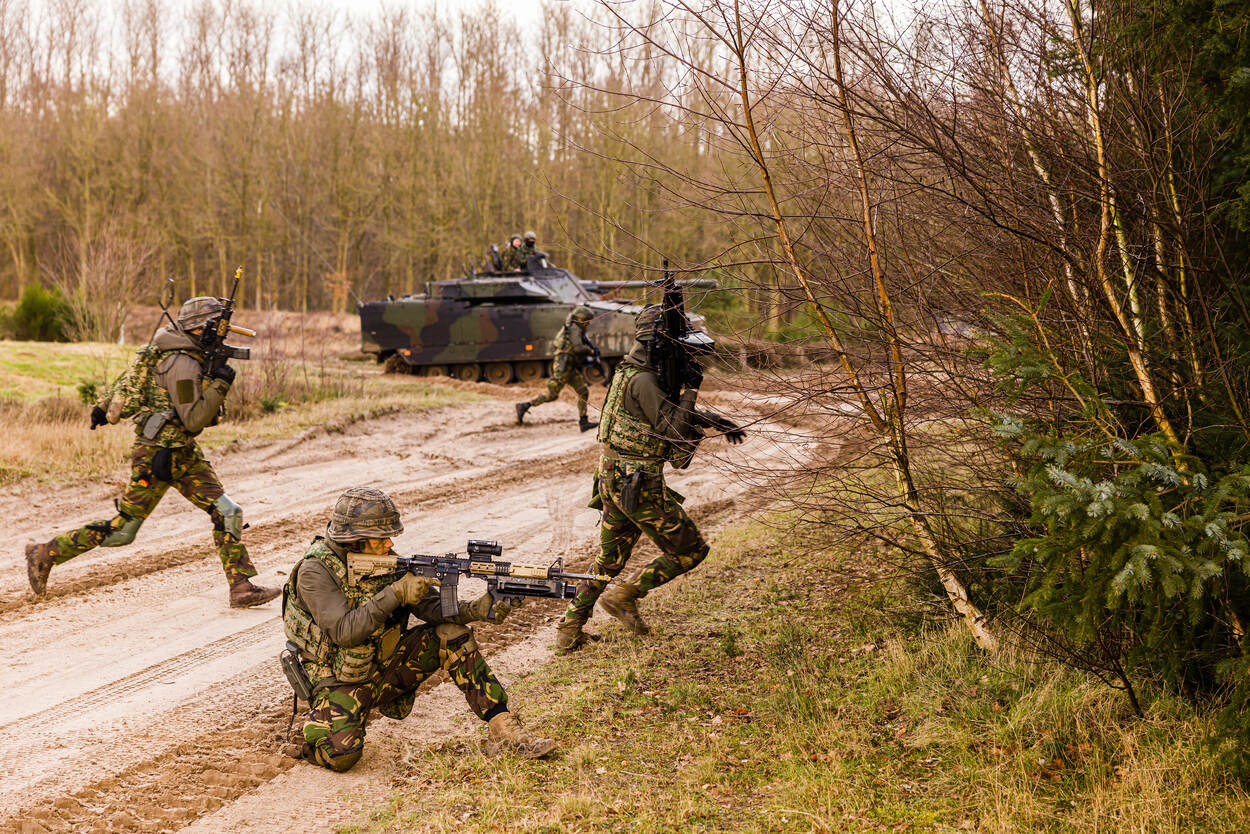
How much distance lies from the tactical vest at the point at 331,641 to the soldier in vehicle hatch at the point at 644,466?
1.68m

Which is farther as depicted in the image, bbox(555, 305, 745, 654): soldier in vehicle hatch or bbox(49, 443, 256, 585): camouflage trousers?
bbox(49, 443, 256, 585): camouflage trousers

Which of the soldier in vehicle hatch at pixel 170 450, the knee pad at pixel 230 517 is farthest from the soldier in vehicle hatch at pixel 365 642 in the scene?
the soldier in vehicle hatch at pixel 170 450

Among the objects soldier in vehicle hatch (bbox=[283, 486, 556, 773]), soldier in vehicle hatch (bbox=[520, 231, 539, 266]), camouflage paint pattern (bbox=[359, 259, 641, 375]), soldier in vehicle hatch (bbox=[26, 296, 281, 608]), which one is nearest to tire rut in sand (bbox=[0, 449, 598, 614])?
soldier in vehicle hatch (bbox=[26, 296, 281, 608])

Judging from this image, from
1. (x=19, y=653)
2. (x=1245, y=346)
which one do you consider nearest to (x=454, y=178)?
(x=19, y=653)

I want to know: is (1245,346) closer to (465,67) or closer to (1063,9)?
(1063,9)

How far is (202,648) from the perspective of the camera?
6.46 metres

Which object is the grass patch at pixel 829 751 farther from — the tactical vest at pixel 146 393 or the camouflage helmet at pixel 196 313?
the camouflage helmet at pixel 196 313

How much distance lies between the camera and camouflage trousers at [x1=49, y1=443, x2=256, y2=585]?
23.3ft

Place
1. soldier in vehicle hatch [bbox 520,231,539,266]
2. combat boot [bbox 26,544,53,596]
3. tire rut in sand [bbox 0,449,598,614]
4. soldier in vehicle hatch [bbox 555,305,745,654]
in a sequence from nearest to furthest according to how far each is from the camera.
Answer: soldier in vehicle hatch [bbox 555,305,745,654] < combat boot [bbox 26,544,53,596] < tire rut in sand [bbox 0,449,598,614] < soldier in vehicle hatch [bbox 520,231,539,266]

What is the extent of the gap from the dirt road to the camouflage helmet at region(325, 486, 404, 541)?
1126 mm

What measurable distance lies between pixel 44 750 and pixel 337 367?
18.3 m

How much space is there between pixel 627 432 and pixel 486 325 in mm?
16134

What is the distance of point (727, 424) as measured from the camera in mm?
6391

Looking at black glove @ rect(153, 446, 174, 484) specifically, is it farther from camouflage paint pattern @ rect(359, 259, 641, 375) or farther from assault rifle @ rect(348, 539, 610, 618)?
camouflage paint pattern @ rect(359, 259, 641, 375)
